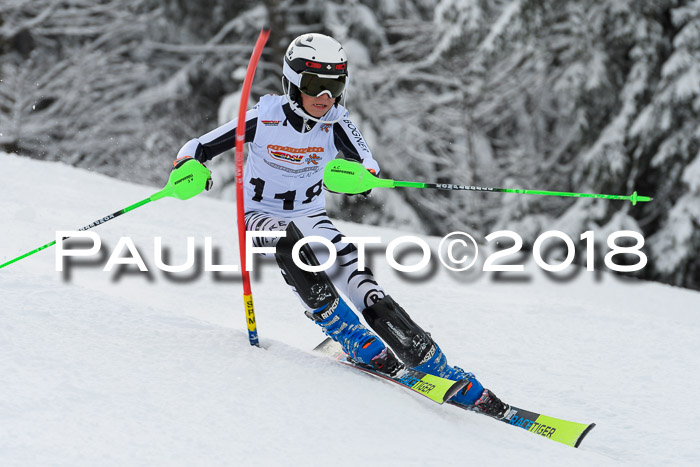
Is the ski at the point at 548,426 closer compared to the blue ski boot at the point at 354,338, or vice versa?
the ski at the point at 548,426

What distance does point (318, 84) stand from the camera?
3498mm

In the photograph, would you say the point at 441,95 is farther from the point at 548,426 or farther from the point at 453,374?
the point at 548,426

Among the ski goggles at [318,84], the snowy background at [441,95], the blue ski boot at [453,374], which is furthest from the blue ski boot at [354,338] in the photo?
the snowy background at [441,95]

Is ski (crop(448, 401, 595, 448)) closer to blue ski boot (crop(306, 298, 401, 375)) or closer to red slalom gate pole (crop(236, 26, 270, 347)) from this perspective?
blue ski boot (crop(306, 298, 401, 375))

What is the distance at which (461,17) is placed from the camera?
39.8 feet

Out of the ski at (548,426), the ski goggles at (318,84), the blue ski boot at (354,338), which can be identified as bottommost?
the ski at (548,426)

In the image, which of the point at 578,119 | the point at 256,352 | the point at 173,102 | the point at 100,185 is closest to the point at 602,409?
the point at 256,352

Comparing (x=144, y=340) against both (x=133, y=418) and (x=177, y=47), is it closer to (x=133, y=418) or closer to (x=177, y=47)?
(x=133, y=418)

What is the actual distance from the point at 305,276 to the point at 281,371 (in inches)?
18.9

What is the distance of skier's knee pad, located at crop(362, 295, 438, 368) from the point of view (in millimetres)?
3529

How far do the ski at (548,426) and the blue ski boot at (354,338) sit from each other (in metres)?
0.36

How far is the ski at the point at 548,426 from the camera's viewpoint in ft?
10.9

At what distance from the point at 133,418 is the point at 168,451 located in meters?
0.24

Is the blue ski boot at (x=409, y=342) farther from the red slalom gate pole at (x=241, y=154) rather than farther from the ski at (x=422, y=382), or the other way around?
the red slalom gate pole at (x=241, y=154)
